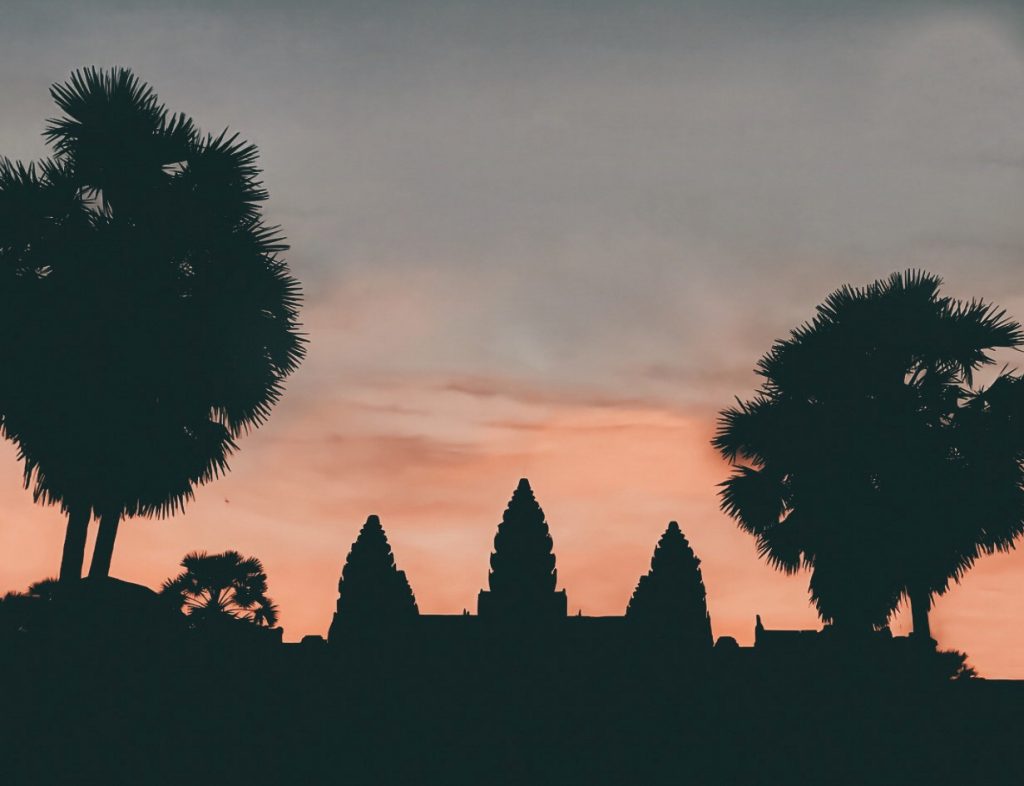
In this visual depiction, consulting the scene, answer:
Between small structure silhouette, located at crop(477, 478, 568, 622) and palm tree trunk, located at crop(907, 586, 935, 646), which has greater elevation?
small structure silhouette, located at crop(477, 478, 568, 622)

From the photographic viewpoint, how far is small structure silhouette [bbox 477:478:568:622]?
4744 cm

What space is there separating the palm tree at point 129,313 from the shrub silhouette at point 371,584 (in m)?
17.0

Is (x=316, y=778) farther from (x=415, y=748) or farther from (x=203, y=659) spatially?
(x=203, y=659)

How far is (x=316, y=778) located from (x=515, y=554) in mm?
31071

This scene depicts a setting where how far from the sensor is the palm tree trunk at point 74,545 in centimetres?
2000

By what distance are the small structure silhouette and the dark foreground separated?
28.6m

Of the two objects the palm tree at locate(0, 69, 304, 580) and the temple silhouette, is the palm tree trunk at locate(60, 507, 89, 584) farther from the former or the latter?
the temple silhouette

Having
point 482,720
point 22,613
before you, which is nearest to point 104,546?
point 22,613

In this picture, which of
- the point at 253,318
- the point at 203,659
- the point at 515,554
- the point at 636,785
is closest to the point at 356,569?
the point at 515,554

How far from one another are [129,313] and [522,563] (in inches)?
1117

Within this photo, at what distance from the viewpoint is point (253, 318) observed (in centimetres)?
2277

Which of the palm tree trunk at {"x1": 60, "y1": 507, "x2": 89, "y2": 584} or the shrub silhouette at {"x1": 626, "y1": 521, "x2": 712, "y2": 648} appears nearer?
the palm tree trunk at {"x1": 60, "y1": 507, "x2": 89, "y2": 584}

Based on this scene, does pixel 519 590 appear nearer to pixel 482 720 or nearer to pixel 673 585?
pixel 673 585

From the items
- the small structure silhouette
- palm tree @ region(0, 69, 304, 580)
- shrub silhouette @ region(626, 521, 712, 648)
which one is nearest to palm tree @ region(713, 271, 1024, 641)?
palm tree @ region(0, 69, 304, 580)
